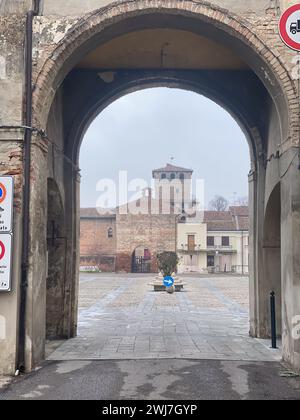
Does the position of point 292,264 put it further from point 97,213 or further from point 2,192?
point 97,213

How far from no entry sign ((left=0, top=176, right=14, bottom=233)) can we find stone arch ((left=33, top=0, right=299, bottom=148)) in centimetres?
117

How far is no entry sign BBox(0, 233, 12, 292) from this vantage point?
23.1 ft

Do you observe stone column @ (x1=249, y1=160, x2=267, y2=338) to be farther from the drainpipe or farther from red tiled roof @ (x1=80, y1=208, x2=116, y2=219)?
red tiled roof @ (x1=80, y1=208, x2=116, y2=219)

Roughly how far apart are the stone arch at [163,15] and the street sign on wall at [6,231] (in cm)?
124

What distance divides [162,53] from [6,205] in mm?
4951

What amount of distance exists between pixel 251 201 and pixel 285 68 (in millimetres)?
3851

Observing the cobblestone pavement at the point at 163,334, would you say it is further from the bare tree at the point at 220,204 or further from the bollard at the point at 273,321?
the bare tree at the point at 220,204

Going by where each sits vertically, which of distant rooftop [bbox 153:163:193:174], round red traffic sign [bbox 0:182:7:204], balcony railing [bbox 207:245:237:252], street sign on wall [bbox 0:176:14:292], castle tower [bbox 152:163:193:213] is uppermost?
distant rooftop [bbox 153:163:193:174]

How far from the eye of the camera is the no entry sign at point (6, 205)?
7.14m

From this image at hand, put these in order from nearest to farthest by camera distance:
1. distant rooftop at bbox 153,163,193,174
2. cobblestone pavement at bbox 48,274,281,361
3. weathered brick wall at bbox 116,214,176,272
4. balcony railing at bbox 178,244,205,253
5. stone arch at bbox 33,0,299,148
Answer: stone arch at bbox 33,0,299,148 → cobblestone pavement at bbox 48,274,281,361 → weathered brick wall at bbox 116,214,176,272 → balcony railing at bbox 178,244,205,253 → distant rooftop at bbox 153,163,193,174

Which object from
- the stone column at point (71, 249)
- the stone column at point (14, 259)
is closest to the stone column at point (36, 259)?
the stone column at point (14, 259)

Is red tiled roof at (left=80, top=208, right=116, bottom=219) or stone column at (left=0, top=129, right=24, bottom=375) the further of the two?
red tiled roof at (left=80, top=208, right=116, bottom=219)

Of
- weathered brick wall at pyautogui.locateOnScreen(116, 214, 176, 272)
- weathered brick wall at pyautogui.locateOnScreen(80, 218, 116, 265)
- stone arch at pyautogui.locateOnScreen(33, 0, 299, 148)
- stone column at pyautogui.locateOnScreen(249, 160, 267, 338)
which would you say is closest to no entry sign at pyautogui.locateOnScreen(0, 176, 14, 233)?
stone arch at pyautogui.locateOnScreen(33, 0, 299, 148)

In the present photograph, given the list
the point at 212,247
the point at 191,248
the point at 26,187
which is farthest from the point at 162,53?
the point at 212,247
